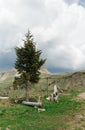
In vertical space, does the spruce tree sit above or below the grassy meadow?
above

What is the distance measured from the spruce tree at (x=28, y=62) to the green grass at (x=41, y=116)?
4973 mm

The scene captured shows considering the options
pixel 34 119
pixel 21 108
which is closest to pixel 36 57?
pixel 21 108

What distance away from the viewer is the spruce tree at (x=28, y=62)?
56.2 m

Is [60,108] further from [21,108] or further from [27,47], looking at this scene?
[27,47]

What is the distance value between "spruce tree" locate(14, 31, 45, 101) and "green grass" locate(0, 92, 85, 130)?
16.3 ft

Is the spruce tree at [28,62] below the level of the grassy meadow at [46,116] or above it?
above

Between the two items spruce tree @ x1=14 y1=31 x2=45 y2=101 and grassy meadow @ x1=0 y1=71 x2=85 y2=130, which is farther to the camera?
spruce tree @ x1=14 y1=31 x2=45 y2=101

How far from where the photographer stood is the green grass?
39656 mm

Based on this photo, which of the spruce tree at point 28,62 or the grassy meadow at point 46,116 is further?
the spruce tree at point 28,62

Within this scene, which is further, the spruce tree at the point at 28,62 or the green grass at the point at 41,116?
the spruce tree at the point at 28,62

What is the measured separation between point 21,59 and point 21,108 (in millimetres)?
9611

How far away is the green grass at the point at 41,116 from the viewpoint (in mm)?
39656

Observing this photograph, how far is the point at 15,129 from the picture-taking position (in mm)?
38219

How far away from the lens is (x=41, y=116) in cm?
4469
